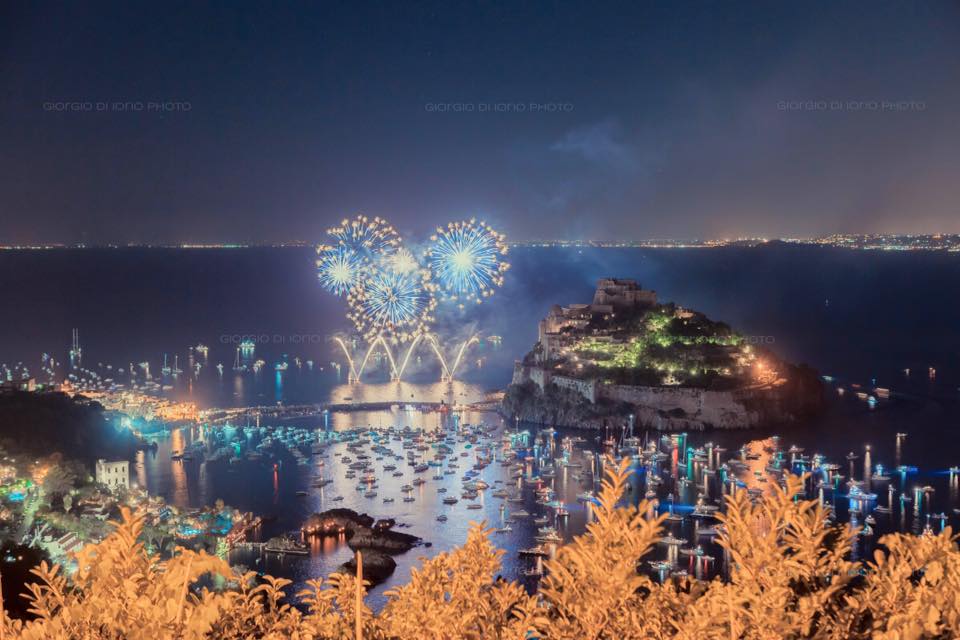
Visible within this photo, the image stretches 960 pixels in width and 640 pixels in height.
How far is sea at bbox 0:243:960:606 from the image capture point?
74.1ft

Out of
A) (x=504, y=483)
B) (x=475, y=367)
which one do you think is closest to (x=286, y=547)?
(x=504, y=483)

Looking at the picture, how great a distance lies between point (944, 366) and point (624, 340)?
1795 cm

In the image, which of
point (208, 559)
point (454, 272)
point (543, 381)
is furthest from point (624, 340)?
point (208, 559)

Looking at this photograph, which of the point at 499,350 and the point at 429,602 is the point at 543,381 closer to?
the point at 499,350

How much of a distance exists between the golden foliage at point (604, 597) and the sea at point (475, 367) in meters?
11.3

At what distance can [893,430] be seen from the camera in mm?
30719

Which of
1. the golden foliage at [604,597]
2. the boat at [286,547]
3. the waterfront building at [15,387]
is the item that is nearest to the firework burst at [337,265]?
the waterfront building at [15,387]

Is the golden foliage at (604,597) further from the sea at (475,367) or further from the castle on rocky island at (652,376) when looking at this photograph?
the castle on rocky island at (652,376)

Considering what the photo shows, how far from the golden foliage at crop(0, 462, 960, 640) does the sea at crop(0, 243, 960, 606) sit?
11338 mm

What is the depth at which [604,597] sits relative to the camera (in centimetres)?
446

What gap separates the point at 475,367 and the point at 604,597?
42189mm

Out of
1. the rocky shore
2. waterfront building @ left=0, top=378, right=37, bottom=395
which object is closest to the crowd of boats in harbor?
the rocky shore

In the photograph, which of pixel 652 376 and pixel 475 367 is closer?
pixel 652 376

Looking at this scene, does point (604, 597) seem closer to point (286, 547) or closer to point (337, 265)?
point (286, 547)
